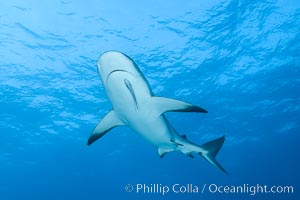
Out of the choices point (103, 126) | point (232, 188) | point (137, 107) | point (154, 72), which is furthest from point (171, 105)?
point (232, 188)

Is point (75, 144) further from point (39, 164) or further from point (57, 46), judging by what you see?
point (57, 46)

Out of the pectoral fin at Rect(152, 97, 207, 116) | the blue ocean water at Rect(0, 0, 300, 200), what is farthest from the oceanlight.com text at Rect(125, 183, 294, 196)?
the pectoral fin at Rect(152, 97, 207, 116)

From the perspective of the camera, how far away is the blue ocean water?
13.0 metres

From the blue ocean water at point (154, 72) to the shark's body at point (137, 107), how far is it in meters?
7.30

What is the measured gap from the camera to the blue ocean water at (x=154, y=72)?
13047 millimetres

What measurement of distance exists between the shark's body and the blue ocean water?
730 centimetres

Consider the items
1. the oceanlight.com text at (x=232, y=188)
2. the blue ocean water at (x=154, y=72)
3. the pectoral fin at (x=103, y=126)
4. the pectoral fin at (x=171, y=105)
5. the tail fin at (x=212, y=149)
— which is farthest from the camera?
the oceanlight.com text at (x=232, y=188)

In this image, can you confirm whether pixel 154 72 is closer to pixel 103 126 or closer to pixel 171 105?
pixel 103 126

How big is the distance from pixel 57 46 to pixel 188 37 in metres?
6.59

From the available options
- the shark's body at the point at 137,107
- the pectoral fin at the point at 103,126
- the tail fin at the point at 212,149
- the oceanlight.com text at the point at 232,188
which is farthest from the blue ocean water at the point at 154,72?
the oceanlight.com text at the point at 232,188

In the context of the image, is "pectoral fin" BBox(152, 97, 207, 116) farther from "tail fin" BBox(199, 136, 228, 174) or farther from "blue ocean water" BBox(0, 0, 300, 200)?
"blue ocean water" BBox(0, 0, 300, 200)

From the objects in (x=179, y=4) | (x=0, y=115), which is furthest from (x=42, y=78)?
(x=179, y=4)

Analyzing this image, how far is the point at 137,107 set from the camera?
5797 mm

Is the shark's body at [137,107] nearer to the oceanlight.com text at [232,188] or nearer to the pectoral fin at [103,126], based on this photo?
the pectoral fin at [103,126]
